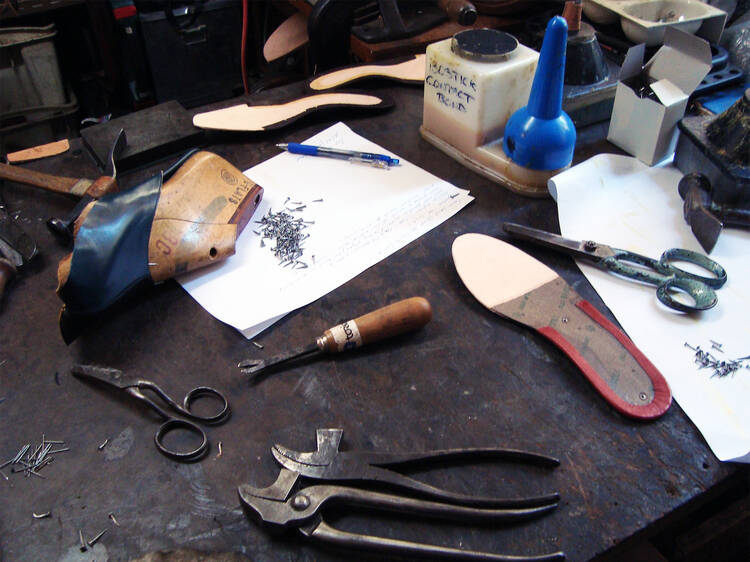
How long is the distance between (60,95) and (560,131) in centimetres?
149

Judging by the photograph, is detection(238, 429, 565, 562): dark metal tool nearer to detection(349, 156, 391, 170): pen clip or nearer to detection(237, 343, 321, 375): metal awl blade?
detection(237, 343, 321, 375): metal awl blade

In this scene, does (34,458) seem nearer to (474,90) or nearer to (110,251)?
(110,251)

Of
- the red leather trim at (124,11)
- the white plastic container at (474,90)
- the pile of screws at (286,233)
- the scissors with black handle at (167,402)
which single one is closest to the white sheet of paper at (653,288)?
the white plastic container at (474,90)

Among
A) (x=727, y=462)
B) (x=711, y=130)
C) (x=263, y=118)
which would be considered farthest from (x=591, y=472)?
(x=263, y=118)

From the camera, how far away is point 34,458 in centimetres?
60

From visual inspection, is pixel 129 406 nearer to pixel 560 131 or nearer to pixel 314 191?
pixel 314 191

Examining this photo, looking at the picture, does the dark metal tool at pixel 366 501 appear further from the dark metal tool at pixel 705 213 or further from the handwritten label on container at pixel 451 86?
the handwritten label on container at pixel 451 86

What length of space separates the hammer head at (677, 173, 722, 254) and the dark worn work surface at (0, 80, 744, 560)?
193 millimetres

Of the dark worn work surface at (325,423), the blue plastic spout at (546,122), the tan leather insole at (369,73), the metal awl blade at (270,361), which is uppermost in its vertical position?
the blue plastic spout at (546,122)

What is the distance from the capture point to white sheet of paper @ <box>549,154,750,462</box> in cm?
63

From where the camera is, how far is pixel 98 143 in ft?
3.19

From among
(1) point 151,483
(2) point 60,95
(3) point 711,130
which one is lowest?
(2) point 60,95

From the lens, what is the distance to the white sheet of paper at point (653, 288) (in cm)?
63

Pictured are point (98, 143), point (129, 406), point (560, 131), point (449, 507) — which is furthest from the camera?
point (98, 143)
